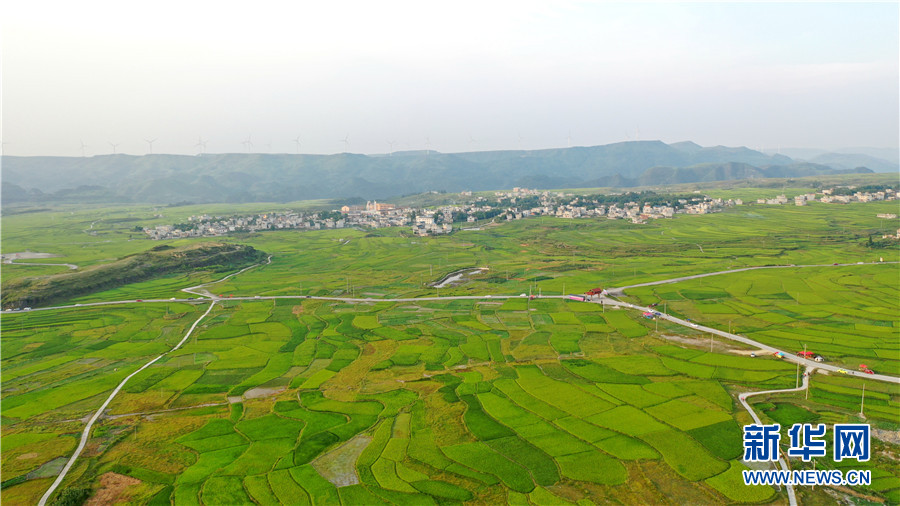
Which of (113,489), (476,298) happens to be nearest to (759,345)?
(476,298)

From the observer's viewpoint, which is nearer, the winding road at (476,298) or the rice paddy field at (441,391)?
the rice paddy field at (441,391)

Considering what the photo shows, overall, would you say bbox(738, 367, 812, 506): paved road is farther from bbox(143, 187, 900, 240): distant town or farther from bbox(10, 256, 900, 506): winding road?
bbox(143, 187, 900, 240): distant town

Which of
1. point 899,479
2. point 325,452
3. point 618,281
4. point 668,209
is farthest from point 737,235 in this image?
point 325,452

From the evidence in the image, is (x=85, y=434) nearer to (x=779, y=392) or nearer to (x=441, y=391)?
(x=441, y=391)

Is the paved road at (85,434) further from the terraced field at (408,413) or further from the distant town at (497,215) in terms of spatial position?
the distant town at (497,215)

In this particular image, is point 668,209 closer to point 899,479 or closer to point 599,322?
point 599,322

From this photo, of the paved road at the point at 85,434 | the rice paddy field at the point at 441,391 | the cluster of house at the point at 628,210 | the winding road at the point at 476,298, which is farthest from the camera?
the cluster of house at the point at 628,210

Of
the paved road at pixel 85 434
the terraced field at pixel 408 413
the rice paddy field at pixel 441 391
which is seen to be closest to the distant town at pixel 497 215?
the rice paddy field at pixel 441 391

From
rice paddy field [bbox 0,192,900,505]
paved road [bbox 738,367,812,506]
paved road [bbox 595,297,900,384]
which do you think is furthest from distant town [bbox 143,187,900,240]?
paved road [bbox 738,367,812,506]
